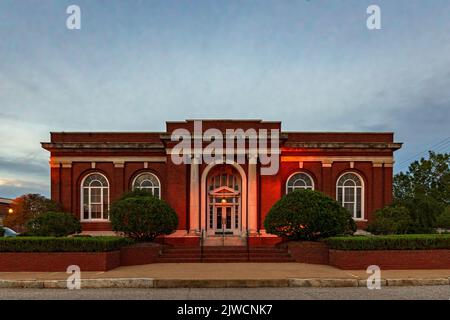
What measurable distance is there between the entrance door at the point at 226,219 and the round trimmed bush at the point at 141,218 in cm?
640

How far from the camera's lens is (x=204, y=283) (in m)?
12.6

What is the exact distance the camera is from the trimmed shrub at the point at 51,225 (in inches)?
786

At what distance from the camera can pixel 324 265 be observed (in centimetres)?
1625

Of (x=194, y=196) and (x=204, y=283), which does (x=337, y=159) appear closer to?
(x=194, y=196)

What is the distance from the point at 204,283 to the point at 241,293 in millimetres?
1688


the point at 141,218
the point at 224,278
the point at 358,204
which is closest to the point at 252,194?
the point at 141,218

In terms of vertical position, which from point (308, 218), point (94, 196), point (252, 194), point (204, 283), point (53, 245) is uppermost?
point (252, 194)

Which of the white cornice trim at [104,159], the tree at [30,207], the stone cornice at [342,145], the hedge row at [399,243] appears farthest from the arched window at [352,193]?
the tree at [30,207]

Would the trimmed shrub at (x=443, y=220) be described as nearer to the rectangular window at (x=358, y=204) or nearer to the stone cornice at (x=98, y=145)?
the rectangular window at (x=358, y=204)

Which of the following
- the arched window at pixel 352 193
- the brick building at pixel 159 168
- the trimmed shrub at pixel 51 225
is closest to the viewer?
the trimmed shrub at pixel 51 225

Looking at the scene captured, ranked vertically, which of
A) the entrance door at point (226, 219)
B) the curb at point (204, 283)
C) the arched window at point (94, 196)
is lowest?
the curb at point (204, 283)

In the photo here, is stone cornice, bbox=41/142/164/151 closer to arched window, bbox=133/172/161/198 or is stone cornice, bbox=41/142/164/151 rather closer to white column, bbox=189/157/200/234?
arched window, bbox=133/172/161/198

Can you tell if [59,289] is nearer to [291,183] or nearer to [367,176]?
[291,183]

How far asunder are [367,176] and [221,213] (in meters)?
10.4
